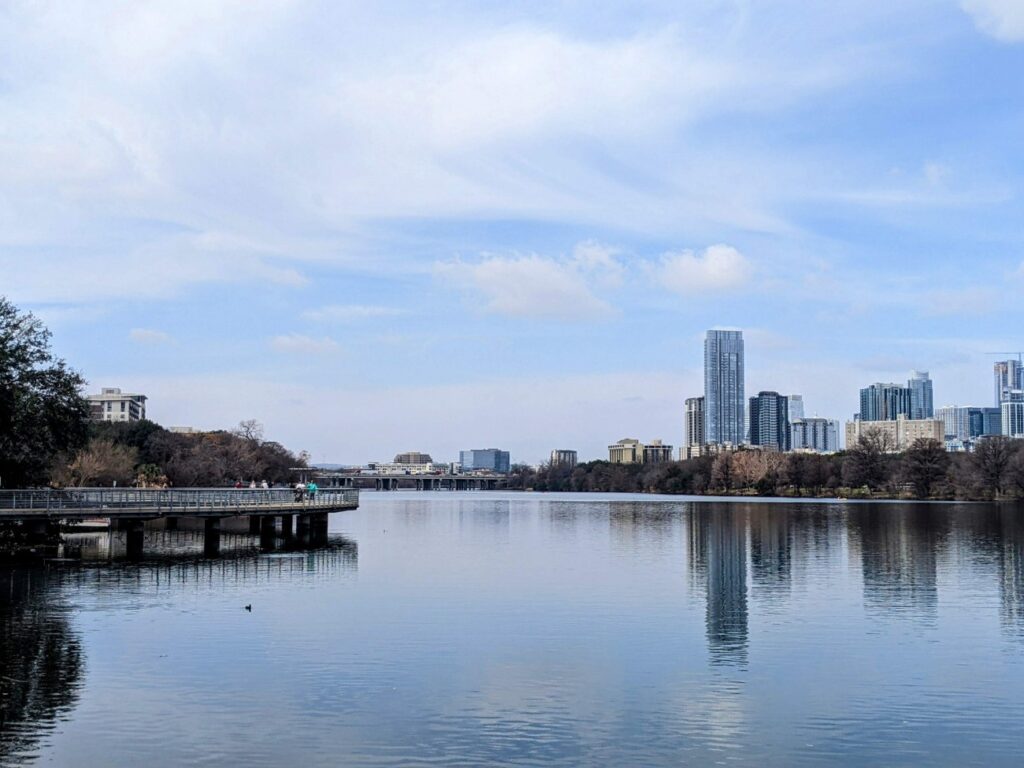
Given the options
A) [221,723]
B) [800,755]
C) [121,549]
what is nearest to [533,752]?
[800,755]

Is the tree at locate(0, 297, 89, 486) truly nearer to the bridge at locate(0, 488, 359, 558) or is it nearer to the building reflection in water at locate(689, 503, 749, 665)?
the bridge at locate(0, 488, 359, 558)

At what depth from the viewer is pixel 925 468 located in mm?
164250

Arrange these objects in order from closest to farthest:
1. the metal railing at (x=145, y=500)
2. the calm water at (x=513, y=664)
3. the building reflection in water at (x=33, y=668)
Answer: the calm water at (x=513, y=664)
the building reflection in water at (x=33, y=668)
the metal railing at (x=145, y=500)

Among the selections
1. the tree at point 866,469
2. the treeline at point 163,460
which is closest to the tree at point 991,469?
the tree at point 866,469

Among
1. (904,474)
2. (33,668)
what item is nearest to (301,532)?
(33,668)

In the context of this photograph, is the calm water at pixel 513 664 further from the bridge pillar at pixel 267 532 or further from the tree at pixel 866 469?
the tree at pixel 866 469

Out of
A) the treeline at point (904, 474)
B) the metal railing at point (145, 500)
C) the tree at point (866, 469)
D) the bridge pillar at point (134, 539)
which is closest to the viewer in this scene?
the metal railing at point (145, 500)

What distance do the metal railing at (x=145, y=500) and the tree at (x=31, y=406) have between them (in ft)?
10.2

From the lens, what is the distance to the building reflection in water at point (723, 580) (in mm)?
31188

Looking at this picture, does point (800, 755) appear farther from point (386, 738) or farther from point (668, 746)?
point (386, 738)

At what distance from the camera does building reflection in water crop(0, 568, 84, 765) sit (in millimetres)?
21312

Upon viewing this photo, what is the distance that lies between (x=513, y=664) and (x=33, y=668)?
12.6 meters

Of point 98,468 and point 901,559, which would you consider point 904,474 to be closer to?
point 901,559

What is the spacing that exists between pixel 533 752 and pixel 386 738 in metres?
3.09
